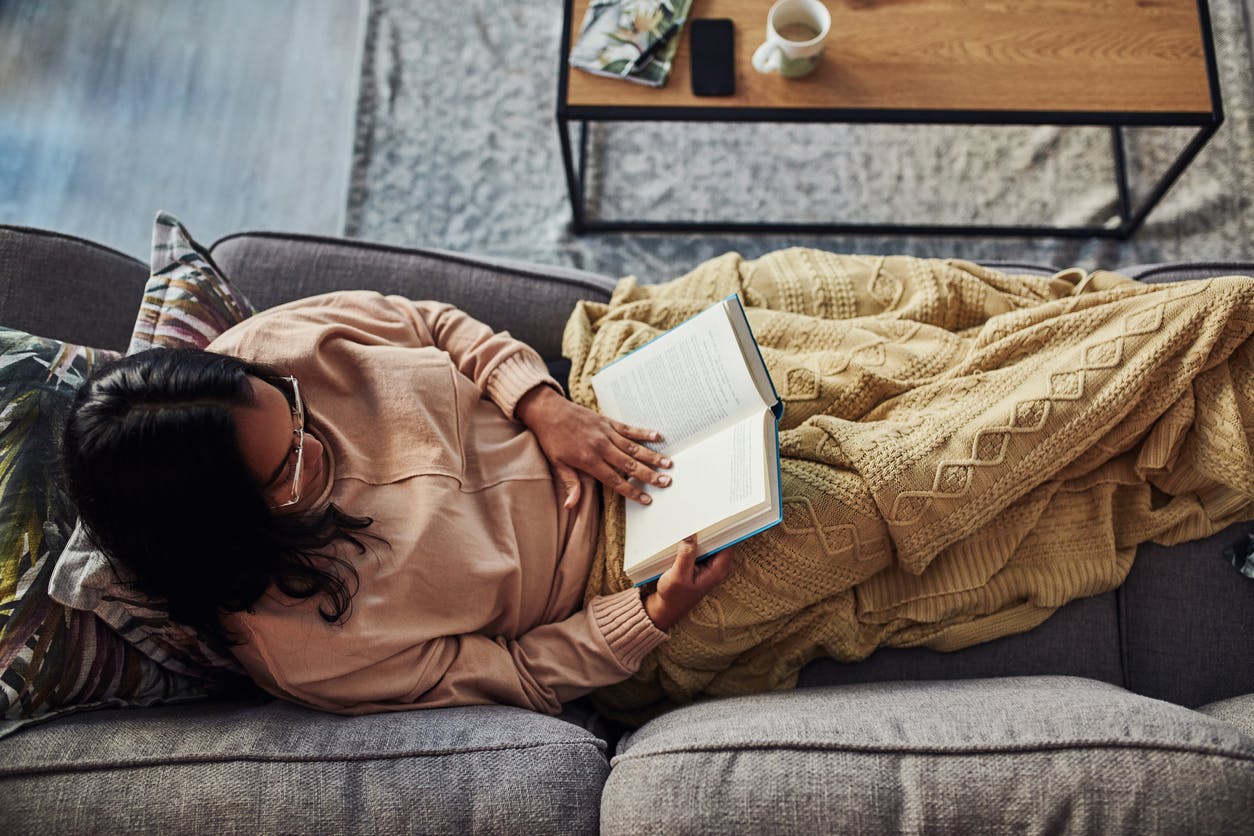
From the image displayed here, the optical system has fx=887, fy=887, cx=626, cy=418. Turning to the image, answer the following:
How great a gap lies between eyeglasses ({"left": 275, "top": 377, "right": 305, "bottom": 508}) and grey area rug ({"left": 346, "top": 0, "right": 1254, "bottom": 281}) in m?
1.04

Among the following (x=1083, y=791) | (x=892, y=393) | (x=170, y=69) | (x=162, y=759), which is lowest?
(x=1083, y=791)

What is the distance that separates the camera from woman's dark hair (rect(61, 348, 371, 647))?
2.90 feet

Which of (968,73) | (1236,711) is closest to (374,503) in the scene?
(1236,711)

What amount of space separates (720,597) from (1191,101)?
1.26 m

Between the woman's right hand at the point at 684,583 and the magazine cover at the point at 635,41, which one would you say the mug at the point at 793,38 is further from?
the woman's right hand at the point at 684,583

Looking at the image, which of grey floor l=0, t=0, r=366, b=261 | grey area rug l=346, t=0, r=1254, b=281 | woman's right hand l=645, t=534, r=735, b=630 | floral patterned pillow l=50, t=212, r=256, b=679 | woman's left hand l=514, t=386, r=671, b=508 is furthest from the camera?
grey floor l=0, t=0, r=366, b=261

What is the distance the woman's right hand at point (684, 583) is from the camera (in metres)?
1.11

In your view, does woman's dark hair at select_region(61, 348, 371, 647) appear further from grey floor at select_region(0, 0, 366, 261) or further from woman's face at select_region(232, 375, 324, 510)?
grey floor at select_region(0, 0, 366, 261)

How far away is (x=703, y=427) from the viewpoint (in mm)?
1188

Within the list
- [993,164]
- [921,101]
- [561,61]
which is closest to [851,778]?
[921,101]

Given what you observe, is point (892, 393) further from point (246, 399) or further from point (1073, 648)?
point (246, 399)

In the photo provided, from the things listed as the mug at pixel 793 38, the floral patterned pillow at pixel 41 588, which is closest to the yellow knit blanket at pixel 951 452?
the mug at pixel 793 38

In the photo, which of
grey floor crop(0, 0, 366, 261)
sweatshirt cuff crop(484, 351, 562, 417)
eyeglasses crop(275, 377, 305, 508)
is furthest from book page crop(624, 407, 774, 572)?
grey floor crop(0, 0, 366, 261)

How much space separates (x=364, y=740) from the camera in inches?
39.7
